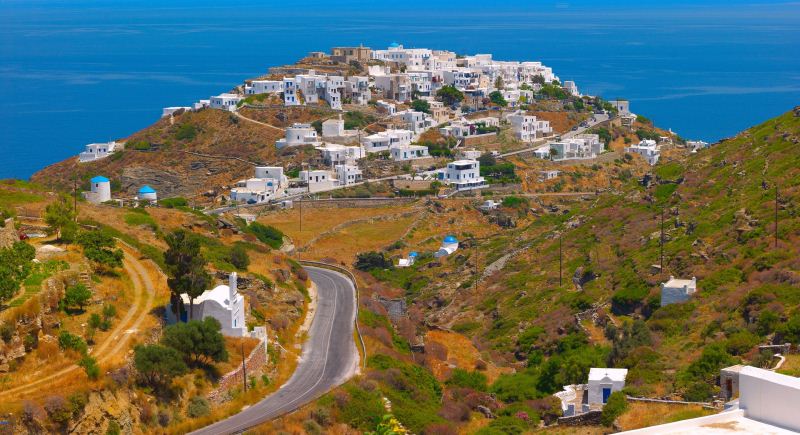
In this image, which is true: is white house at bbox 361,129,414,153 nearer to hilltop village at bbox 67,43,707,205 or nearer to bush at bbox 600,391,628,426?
hilltop village at bbox 67,43,707,205

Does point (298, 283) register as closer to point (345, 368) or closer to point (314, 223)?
point (345, 368)

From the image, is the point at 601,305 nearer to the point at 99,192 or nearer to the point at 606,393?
the point at 606,393

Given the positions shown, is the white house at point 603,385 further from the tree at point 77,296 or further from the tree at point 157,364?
the tree at point 77,296

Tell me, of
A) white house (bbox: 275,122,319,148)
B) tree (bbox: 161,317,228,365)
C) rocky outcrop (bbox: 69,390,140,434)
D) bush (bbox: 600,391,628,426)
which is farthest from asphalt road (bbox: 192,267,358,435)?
white house (bbox: 275,122,319,148)

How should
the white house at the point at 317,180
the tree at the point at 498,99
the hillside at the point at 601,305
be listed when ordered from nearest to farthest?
the hillside at the point at 601,305 < the white house at the point at 317,180 < the tree at the point at 498,99

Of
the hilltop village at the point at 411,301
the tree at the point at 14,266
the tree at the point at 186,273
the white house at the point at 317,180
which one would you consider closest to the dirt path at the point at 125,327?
the hilltop village at the point at 411,301
